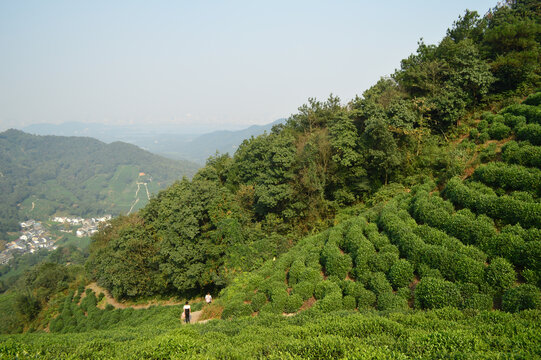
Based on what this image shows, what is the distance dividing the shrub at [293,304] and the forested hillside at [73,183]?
5377 inches

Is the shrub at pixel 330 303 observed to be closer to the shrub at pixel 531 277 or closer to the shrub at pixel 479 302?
the shrub at pixel 479 302

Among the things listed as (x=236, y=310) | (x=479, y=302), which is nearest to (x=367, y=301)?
(x=479, y=302)

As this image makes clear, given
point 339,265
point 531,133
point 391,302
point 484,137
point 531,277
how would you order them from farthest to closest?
point 484,137
point 339,265
point 531,133
point 391,302
point 531,277

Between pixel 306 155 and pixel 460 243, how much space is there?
1232 cm

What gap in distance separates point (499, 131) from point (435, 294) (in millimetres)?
9408

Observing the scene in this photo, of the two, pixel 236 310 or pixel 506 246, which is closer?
pixel 506 246

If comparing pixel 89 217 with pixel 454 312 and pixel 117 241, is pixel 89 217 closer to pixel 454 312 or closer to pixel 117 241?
pixel 117 241

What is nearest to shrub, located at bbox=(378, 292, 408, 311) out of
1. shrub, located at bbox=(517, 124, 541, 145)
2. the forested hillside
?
shrub, located at bbox=(517, 124, 541, 145)

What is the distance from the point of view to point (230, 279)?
15.2 meters

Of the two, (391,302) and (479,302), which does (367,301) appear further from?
(479,302)

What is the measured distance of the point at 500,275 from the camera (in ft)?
21.7

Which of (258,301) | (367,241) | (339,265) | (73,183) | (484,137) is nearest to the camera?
(339,265)

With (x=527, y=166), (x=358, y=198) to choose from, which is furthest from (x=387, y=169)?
(x=527, y=166)

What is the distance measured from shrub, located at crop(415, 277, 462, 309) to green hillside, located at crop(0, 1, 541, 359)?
0.09 ft
